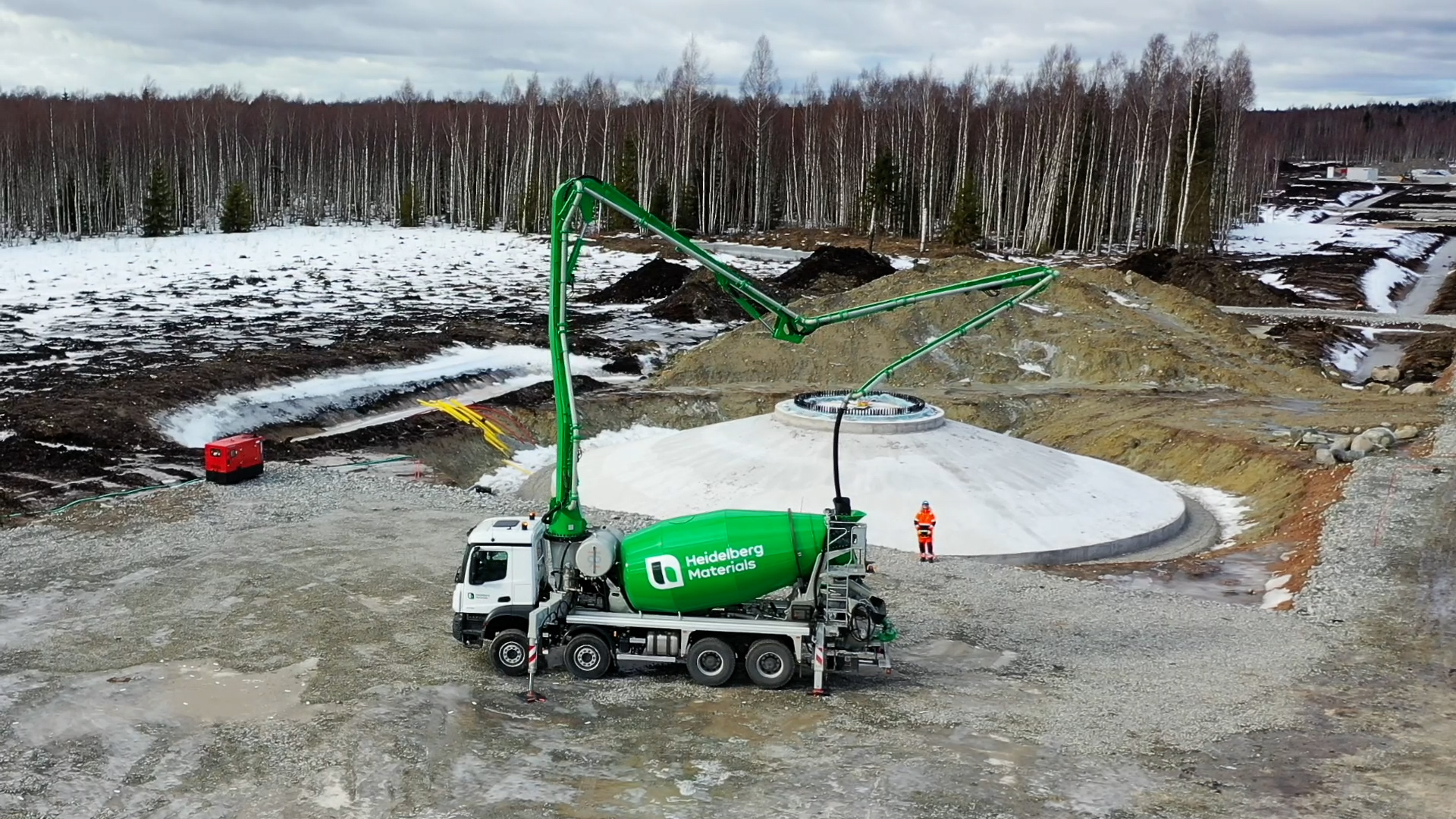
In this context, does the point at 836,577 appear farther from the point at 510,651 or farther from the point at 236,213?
the point at 236,213

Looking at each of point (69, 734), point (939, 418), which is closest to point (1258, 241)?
point (939, 418)

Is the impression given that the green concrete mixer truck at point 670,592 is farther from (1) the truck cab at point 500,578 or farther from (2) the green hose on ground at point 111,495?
(2) the green hose on ground at point 111,495

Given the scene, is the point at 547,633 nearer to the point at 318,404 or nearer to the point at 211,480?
the point at 211,480

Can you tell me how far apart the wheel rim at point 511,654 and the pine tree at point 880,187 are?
214 feet

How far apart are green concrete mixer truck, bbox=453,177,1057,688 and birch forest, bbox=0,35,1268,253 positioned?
65.7 meters

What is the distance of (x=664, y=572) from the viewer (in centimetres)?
1627

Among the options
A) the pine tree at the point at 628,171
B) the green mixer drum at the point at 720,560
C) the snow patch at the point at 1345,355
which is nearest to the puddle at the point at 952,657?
the green mixer drum at the point at 720,560

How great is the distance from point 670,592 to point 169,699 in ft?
21.0

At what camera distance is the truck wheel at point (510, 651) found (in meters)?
16.6

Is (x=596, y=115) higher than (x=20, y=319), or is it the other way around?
(x=596, y=115)

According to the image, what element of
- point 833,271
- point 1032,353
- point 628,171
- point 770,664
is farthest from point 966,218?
point 770,664

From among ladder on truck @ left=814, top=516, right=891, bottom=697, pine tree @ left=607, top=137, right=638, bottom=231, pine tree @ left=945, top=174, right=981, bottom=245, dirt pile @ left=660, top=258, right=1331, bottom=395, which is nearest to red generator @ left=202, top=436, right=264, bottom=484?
ladder on truck @ left=814, top=516, right=891, bottom=697

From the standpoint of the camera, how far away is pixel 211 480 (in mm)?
28750

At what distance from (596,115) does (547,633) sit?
92.3 metres
